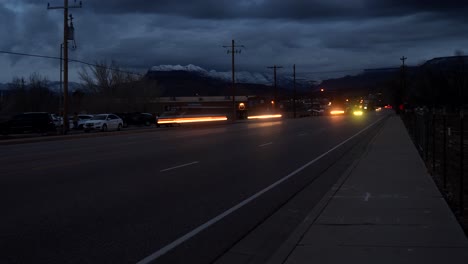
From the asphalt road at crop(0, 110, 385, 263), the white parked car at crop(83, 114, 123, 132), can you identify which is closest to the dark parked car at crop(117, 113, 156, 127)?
the white parked car at crop(83, 114, 123, 132)

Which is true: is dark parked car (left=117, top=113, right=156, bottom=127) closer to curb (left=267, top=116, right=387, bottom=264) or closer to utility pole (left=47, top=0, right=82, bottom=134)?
utility pole (left=47, top=0, right=82, bottom=134)

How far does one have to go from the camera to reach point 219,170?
53.5 ft

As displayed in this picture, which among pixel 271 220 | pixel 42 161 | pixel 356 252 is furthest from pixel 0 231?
pixel 42 161

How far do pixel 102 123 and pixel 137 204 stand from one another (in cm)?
4067

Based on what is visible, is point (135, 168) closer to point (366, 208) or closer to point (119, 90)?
point (366, 208)

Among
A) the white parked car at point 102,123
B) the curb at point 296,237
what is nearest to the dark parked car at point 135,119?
the white parked car at point 102,123

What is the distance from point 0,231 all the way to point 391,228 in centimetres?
561

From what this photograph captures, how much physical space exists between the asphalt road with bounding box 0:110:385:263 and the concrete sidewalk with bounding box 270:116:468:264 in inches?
43.6

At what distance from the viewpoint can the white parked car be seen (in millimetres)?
49472

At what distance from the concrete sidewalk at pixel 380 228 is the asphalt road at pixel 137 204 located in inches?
43.6

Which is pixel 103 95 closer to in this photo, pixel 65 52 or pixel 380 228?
pixel 65 52

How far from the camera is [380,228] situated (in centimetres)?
812

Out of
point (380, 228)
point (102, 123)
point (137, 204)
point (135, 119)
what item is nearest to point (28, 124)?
point (102, 123)

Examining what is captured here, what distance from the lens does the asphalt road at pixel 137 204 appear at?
7.47 m
